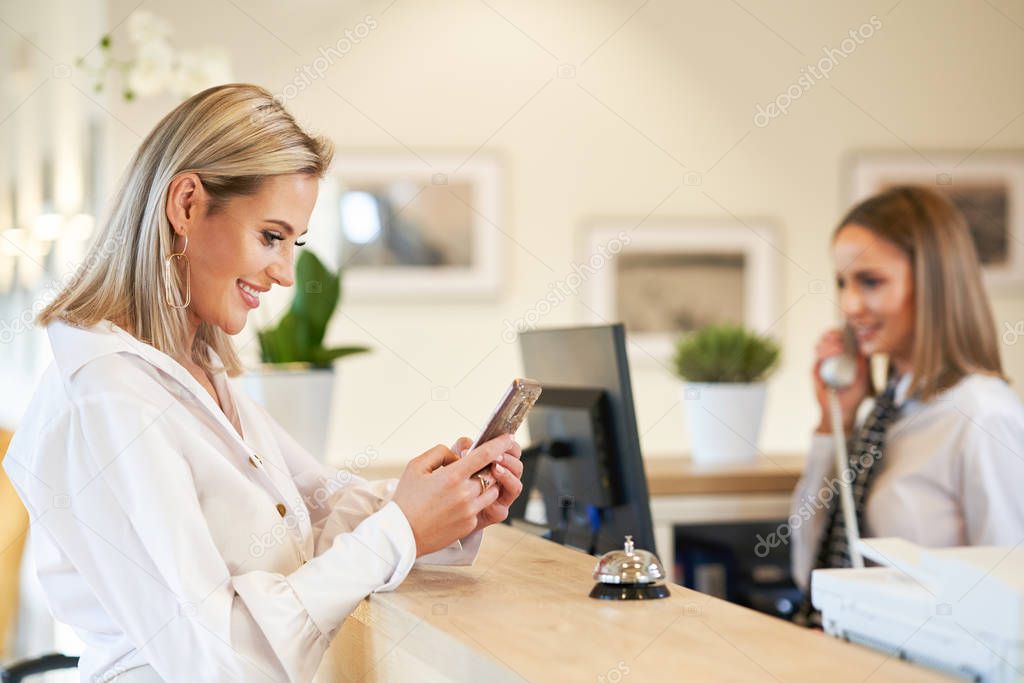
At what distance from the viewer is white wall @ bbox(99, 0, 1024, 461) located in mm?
4645

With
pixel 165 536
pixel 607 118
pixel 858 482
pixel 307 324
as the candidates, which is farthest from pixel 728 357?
pixel 165 536

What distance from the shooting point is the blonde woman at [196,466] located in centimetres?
137

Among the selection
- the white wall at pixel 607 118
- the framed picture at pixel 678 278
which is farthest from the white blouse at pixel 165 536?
the framed picture at pixel 678 278

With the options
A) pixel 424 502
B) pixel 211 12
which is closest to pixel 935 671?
pixel 424 502

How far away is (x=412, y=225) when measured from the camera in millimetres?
4684

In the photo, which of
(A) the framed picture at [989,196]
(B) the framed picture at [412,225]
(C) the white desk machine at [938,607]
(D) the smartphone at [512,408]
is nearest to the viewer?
(C) the white desk machine at [938,607]

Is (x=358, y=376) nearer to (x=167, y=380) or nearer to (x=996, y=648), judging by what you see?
(x=167, y=380)

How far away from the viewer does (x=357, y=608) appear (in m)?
1.52

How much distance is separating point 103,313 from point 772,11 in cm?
405

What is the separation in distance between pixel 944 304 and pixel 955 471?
0.41m

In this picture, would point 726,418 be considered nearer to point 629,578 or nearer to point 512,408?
point 512,408

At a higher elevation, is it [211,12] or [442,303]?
[211,12]

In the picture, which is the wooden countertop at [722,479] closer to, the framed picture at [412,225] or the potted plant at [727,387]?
the potted plant at [727,387]

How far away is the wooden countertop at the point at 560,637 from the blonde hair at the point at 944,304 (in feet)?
4.55
